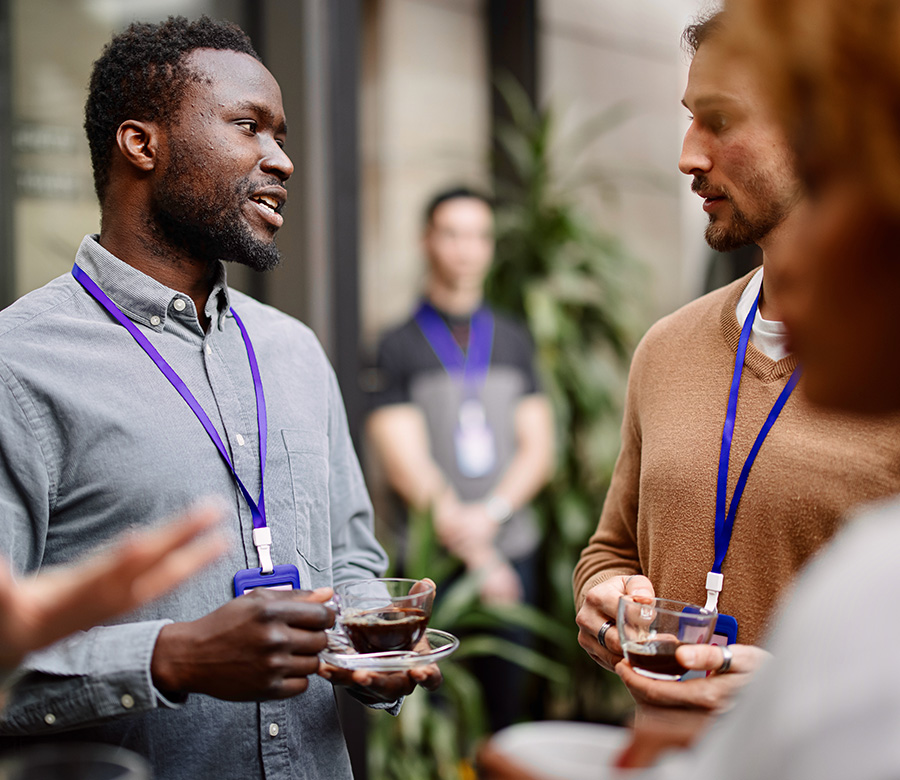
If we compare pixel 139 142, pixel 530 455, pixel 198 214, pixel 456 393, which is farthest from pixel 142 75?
pixel 530 455

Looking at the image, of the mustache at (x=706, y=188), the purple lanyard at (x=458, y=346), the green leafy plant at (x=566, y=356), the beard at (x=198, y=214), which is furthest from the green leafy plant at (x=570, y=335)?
the beard at (x=198, y=214)

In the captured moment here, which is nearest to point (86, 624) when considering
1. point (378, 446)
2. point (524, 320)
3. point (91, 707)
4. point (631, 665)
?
point (91, 707)

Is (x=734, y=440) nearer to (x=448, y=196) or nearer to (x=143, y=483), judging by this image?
(x=143, y=483)

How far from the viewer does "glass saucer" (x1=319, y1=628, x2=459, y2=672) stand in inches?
45.6

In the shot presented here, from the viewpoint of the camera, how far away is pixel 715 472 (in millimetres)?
1343

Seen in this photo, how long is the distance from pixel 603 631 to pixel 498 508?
1751mm

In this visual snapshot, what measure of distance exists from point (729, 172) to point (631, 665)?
0.74 m

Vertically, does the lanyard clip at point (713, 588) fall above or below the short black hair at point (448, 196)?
below

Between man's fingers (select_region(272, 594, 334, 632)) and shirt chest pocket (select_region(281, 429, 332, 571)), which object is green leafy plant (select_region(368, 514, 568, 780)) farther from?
man's fingers (select_region(272, 594, 334, 632))

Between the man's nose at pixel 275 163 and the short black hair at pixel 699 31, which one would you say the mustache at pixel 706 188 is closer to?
the short black hair at pixel 699 31

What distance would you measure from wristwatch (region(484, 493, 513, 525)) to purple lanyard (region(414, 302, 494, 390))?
0.40m

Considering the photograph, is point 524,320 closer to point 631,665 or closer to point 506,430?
point 506,430

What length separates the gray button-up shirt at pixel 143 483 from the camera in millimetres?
1140

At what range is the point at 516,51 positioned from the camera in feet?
13.5
